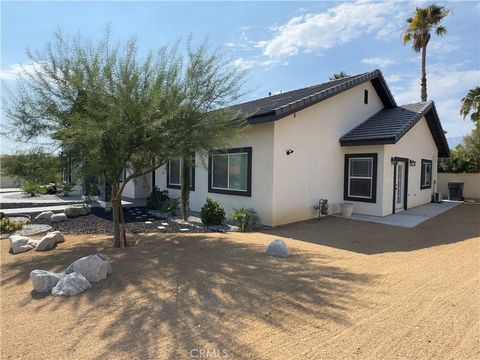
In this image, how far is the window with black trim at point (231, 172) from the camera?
34.0 feet

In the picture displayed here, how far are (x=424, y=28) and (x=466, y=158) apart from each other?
9302mm

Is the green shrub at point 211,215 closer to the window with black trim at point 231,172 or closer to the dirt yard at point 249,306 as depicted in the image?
the window with black trim at point 231,172

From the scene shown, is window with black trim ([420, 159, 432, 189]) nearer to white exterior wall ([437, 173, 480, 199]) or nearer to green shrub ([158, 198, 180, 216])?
white exterior wall ([437, 173, 480, 199])

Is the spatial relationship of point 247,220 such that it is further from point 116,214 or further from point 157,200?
point 157,200

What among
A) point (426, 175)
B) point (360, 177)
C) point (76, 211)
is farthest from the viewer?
point (426, 175)

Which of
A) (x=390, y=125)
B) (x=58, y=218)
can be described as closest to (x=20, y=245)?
(x=58, y=218)

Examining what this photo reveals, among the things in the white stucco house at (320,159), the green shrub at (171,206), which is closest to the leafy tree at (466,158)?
the white stucco house at (320,159)

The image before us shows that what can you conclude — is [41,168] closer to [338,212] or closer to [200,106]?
[200,106]

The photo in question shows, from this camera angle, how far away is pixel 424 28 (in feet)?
72.5

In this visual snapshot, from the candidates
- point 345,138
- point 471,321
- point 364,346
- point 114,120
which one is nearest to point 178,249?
point 114,120

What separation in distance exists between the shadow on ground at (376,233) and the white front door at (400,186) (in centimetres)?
169

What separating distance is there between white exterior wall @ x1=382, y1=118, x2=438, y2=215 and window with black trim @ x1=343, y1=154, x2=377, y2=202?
399mm

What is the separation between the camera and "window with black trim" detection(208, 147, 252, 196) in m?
10.4

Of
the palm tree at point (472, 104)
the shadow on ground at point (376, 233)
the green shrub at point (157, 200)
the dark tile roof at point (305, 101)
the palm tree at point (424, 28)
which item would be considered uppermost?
the palm tree at point (424, 28)
